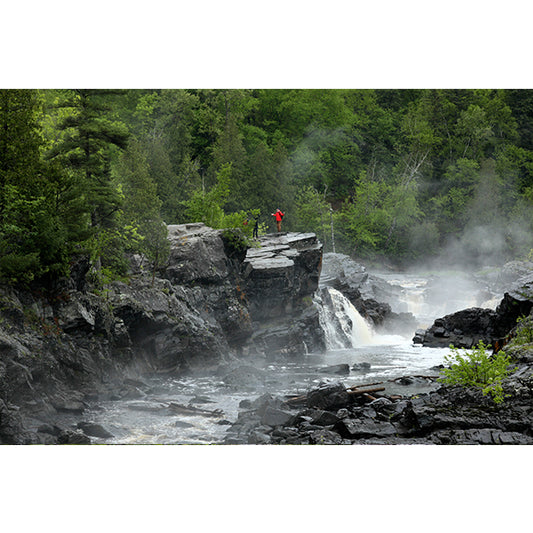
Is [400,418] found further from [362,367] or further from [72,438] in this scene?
[362,367]

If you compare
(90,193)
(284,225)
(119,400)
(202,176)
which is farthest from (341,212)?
(119,400)

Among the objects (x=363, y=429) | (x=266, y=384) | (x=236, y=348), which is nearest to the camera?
(x=363, y=429)

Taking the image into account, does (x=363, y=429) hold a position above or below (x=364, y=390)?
above


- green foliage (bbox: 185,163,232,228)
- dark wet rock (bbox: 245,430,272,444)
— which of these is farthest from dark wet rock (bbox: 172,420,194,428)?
green foliage (bbox: 185,163,232,228)

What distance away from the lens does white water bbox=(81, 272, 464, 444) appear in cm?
851

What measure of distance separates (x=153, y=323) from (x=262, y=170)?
4223 millimetres

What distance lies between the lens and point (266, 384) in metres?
11.5

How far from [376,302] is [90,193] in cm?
1258

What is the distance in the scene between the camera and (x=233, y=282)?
16.5m

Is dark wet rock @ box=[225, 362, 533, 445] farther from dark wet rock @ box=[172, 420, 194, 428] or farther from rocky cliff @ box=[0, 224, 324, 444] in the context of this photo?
rocky cliff @ box=[0, 224, 324, 444]

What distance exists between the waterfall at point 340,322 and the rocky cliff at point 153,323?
32.0 inches

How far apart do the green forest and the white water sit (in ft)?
8.96

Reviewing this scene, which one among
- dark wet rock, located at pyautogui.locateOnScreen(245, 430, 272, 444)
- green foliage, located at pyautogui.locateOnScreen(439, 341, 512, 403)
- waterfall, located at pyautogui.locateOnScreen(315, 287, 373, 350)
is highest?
green foliage, located at pyautogui.locateOnScreen(439, 341, 512, 403)

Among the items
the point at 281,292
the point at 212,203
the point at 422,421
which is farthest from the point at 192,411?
the point at 281,292
